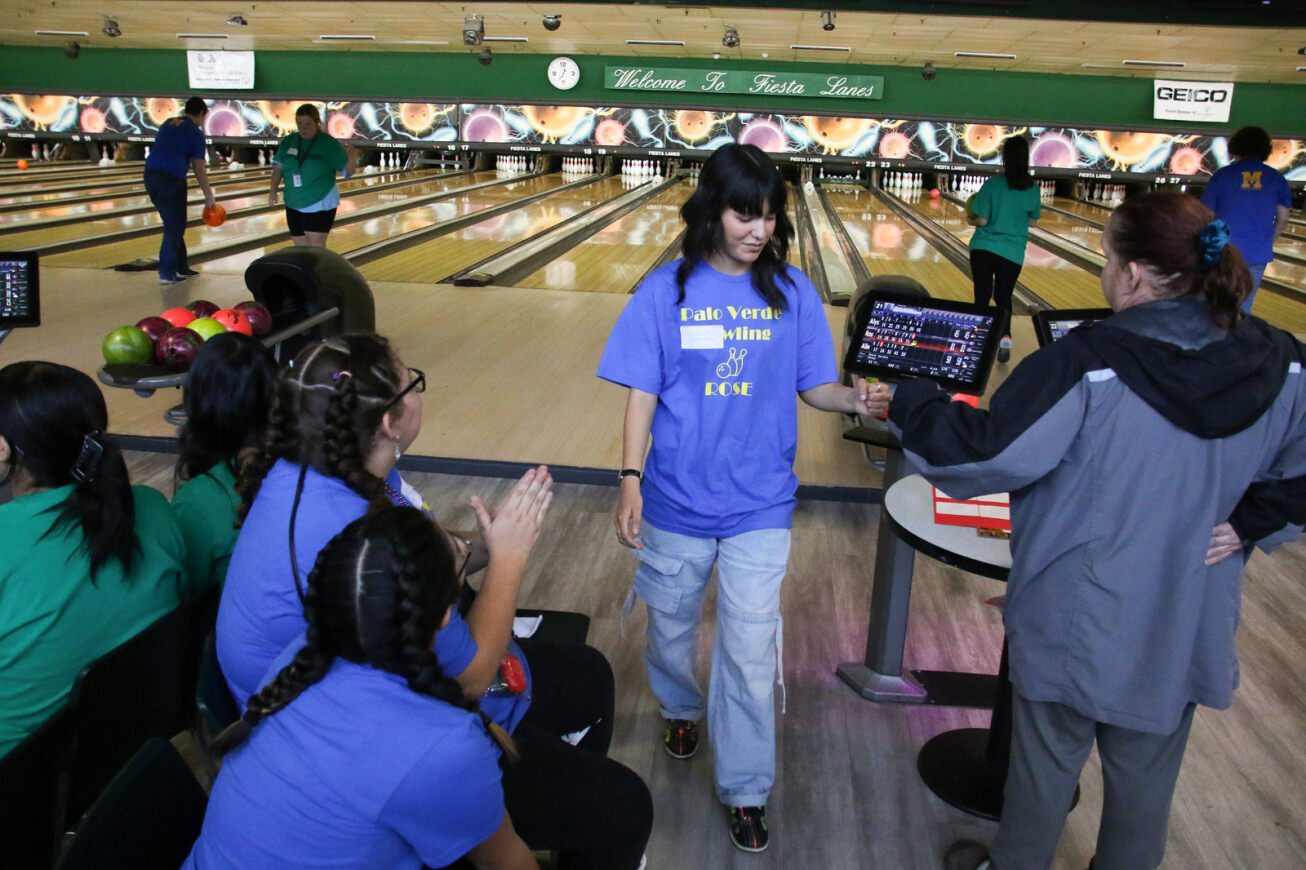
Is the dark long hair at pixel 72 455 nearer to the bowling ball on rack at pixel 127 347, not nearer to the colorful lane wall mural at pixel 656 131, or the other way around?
the bowling ball on rack at pixel 127 347

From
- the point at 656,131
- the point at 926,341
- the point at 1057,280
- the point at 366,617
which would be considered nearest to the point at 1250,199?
the point at 1057,280

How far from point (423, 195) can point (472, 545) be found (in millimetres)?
9737

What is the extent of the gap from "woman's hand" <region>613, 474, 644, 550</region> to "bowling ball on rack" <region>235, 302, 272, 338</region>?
69.2 inches

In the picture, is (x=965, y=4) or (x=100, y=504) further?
(x=965, y=4)

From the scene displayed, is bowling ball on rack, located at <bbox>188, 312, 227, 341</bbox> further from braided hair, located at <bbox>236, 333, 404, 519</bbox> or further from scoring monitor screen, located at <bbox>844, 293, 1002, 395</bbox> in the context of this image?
scoring monitor screen, located at <bbox>844, 293, 1002, 395</bbox>

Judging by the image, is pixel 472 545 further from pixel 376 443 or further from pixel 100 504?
pixel 100 504

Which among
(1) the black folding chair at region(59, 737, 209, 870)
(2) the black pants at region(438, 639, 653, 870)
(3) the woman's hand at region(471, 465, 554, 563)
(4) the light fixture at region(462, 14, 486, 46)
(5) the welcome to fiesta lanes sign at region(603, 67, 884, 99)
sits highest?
(5) the welcome to fiesta lanes sign at region(603, 67, 884, 99)

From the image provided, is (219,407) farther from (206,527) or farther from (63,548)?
(63,548)

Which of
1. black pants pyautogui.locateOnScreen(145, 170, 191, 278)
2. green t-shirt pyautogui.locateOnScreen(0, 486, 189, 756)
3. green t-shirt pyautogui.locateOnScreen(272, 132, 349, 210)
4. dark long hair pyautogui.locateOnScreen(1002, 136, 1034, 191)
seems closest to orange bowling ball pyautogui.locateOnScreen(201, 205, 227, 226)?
black pants pyautogui.locateOnScreen(145, 170, 191, 278)

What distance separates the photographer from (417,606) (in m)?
1.01

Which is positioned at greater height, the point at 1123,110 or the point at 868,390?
the point at 1123,110

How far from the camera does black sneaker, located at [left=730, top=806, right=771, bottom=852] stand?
68.2 inches

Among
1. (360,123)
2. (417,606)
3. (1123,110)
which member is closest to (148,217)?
(360,123)

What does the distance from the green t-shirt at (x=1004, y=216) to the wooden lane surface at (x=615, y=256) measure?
93.0 inches
